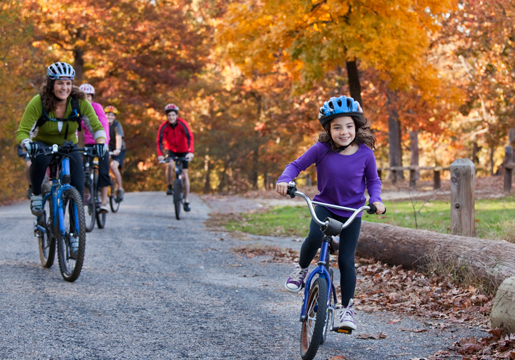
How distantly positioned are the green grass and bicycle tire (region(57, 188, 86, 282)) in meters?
4.83

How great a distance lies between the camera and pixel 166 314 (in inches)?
190

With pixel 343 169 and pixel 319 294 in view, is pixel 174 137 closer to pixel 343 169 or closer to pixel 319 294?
pixel 343 169

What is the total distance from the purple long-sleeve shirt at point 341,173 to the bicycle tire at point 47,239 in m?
3.14

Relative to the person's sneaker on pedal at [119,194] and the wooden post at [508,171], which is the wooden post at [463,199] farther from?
the wooden post at [508,171]

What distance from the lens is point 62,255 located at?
5863 mm

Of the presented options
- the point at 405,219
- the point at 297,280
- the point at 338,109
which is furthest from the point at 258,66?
the point at 297,280

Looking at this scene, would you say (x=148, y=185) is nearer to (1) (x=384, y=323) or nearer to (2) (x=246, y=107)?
(2) (x=246, y=107)

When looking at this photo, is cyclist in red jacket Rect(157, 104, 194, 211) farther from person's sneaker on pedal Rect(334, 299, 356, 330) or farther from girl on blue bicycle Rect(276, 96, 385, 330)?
person's sneaker on pedal Rect(334, 299, 356, 330)

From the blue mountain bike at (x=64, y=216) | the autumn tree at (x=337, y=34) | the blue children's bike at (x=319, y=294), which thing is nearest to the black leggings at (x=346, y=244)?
the blue children's bike at (x=319, y=294)

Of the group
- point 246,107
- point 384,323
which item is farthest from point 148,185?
point 384,323

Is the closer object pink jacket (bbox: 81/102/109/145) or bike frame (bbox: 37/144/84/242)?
bike frame (bbox: 37/144/84/242)

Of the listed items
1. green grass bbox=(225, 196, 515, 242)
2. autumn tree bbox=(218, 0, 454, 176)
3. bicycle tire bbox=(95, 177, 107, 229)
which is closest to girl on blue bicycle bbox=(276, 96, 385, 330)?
green grass bbox=(225, 196, 515, 242)

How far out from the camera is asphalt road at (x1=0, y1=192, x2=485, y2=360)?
396 cm

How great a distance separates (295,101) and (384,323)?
22.1 meters
